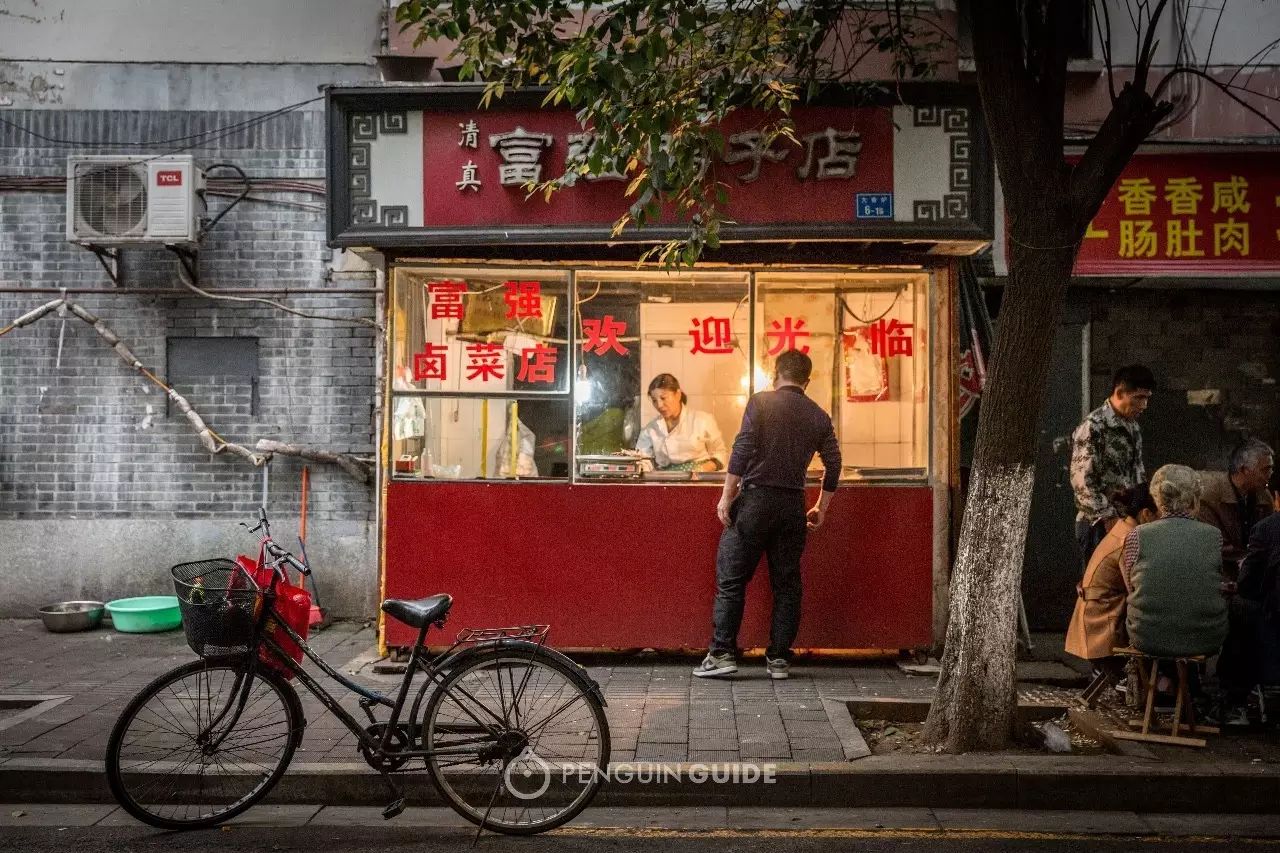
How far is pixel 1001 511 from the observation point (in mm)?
5875

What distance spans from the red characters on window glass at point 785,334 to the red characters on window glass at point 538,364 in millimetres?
1689

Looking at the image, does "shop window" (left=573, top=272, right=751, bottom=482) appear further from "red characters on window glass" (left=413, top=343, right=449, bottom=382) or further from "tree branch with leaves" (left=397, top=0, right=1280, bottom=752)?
"tree branch with leaves" (left=397, top=0, right=1280, bottom=752)

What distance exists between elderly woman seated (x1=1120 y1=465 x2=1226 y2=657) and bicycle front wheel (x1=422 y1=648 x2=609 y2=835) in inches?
123

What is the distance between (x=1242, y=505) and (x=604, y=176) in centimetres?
477

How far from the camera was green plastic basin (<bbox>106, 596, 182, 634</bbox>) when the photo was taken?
29.2 ft

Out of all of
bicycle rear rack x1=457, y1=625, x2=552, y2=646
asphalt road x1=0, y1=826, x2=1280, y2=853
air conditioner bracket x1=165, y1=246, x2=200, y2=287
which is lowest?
asphalt road x1=0, y1=826, x2=1280, y2=853

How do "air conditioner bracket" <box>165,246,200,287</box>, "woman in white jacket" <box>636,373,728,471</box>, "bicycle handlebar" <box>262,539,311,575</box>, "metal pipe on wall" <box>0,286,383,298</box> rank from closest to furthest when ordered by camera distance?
1. "bicycle handlebar" <box>262,539,311,575</box>
2. "woman in white jacket" <box>636,373,728,471</box>
3. "air conditioner bracket" <box>165,246,200,287</box>
4. "metal pipe on wall" <box>0,286,383,298</box>

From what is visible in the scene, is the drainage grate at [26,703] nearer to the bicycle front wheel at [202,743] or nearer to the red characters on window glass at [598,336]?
the bicycle front wheel at [202,743]

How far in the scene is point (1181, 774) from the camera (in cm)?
536

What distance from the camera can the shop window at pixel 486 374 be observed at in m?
8.13

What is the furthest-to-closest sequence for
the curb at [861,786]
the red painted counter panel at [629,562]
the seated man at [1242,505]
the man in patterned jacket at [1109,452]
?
the red painted counter panel at [629,562] < the man in patterned jacket at [1109,452] < the seated man at [1242,505] < the curb at [861,786]

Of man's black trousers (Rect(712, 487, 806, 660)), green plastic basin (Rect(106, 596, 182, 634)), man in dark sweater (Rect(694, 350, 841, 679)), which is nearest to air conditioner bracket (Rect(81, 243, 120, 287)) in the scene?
green plastic basin (Rect(106, 596, 182, 634))

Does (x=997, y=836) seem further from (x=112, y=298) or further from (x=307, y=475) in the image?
(x=112, y=298)

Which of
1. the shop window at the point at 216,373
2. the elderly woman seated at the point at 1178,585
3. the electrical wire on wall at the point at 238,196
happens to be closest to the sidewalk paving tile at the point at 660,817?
the elderly woman seated at the point at 1178,585
